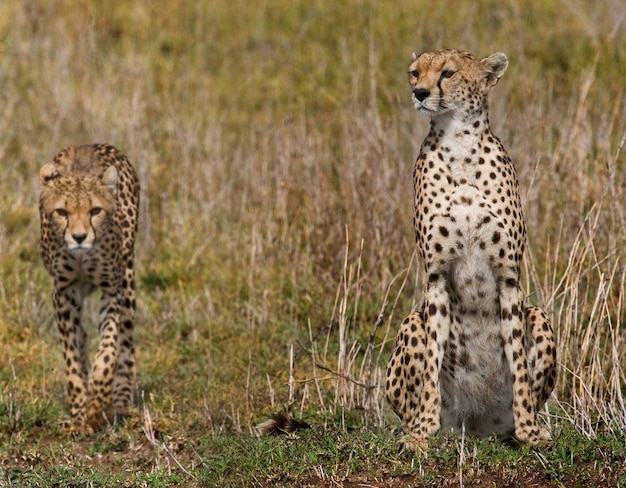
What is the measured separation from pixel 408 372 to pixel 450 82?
3.52 feet

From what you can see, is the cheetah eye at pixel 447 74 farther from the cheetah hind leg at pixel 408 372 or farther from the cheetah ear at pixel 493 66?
the cheetah hind leg at pixel 408 372

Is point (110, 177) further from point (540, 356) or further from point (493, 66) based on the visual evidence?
point (540, 356)

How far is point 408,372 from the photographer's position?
14.1ft

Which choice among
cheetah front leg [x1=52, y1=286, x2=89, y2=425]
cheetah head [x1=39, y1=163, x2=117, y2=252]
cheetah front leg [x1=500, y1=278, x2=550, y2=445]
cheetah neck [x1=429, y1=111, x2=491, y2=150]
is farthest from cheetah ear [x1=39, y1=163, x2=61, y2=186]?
cheetah front leg [x1=500, y1=278, x2=550, y2=445]

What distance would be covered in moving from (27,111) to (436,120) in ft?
15.7

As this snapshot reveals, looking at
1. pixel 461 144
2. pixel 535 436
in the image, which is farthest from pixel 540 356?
pixel 461 144

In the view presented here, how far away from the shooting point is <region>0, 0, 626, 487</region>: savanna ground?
440 cm

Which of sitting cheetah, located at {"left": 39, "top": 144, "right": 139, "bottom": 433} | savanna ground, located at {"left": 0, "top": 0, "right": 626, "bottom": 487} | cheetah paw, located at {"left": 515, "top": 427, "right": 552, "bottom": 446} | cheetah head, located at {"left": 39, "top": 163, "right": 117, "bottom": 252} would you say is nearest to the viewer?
cheetah paw, located at {"left": 515, "top": 427, "right": 552, "bottom": 446}

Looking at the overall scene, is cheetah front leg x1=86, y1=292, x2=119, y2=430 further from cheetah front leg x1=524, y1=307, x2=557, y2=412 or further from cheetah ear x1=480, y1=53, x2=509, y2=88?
cheetah ear x1=480, y1=53, x2=509, y2=88

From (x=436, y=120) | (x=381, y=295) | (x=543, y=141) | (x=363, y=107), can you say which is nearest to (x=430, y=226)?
(x=436, y=120)

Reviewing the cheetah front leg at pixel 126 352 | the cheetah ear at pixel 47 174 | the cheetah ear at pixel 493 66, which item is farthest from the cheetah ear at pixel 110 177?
the cheetah ear at pixel 493 66

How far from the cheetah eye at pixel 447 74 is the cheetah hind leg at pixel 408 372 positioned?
89 cm

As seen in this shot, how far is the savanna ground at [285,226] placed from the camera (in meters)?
4.40

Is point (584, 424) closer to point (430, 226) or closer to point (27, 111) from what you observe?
point (430, 226)
